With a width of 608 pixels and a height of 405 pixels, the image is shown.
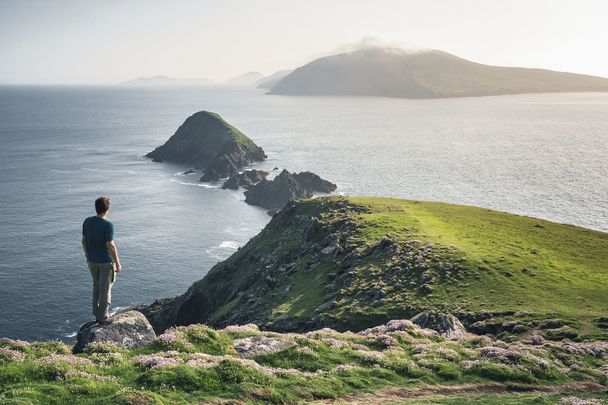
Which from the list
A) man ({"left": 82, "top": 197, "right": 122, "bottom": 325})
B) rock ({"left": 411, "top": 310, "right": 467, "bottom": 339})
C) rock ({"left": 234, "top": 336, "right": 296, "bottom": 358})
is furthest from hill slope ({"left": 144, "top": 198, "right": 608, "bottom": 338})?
man ({"left": 82, "top": 197, "right": 122, "bottom": 325})

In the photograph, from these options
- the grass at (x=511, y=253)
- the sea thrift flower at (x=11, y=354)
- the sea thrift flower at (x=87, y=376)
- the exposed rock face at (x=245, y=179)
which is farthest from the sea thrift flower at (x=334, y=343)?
the exposed rock face at (x=245, y=179)

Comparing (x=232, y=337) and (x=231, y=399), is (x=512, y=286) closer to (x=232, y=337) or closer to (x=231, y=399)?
(x=232, y=337)

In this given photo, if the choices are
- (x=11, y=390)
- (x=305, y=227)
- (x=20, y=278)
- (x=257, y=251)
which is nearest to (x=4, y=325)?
(x=20, y=278)

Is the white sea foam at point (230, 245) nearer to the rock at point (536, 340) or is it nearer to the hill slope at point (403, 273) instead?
the hill slope at point (403, 273)

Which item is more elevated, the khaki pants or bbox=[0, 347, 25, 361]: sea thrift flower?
the khaki pants

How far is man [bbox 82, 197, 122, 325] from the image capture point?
767 inches

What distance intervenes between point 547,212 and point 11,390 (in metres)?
149

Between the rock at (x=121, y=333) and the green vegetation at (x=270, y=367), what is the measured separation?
48 centimetres

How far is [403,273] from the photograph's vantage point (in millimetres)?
57562

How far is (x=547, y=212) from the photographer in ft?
463

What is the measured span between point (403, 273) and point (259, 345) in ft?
114

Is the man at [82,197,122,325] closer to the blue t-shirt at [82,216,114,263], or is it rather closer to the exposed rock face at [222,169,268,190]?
the blue t-shirt at [82,216,114,263]

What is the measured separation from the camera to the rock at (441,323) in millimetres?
40812

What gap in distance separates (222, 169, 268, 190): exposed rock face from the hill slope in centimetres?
9540
